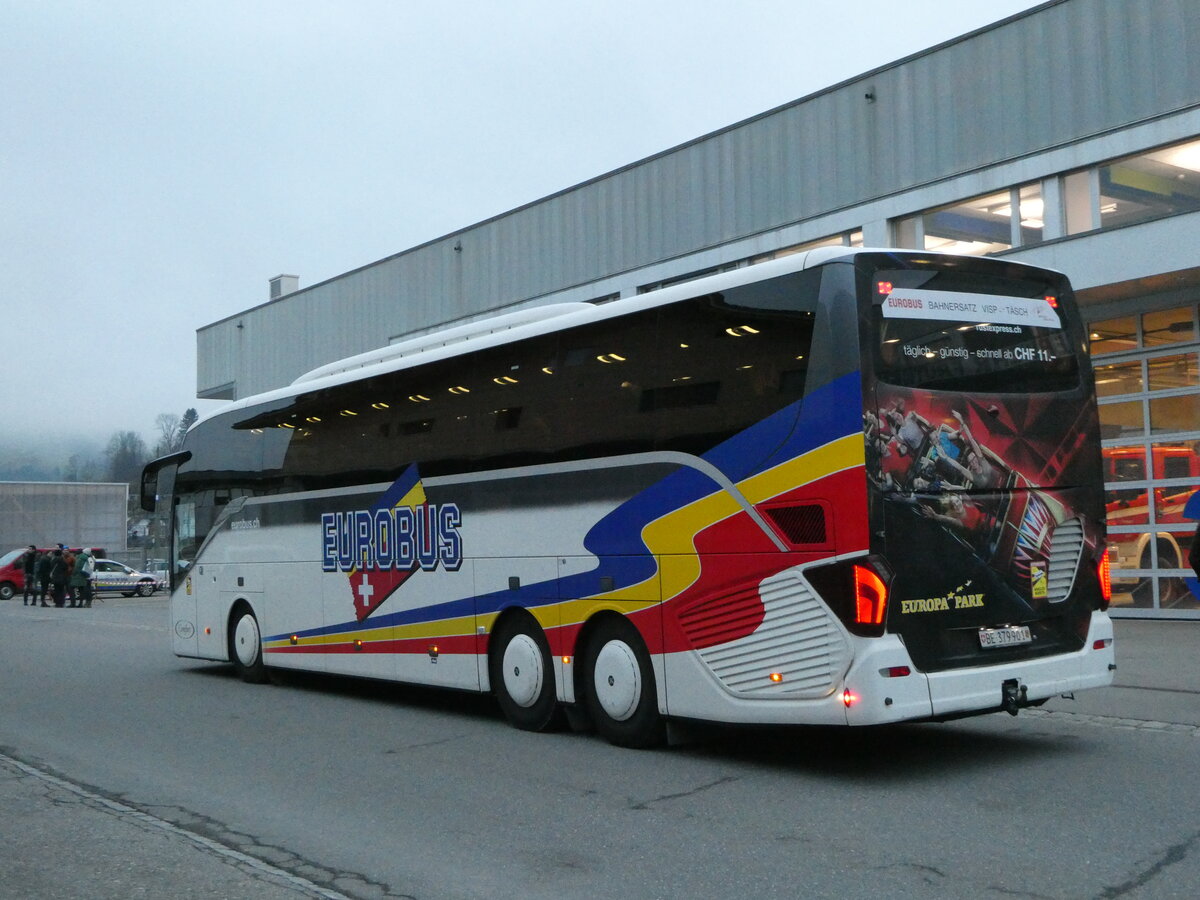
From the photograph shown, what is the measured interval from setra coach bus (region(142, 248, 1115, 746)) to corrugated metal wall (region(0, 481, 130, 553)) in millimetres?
55600

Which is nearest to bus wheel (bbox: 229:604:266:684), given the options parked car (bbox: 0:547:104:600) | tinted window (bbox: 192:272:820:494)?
tinted window (bbox: 192:272:820:494)

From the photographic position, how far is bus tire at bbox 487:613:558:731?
411 inches

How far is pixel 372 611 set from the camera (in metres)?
12.8

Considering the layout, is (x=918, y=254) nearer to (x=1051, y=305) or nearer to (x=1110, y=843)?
(x=1051, y=305)

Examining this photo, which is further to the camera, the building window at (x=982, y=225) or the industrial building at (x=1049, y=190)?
the building window at (x=982, y=225)

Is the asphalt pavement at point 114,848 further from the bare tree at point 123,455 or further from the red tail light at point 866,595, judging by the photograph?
the bare tree at point 123,455

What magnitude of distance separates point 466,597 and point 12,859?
5150 millimetres

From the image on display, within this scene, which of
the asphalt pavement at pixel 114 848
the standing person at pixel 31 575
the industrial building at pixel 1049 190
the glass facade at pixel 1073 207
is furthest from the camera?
the standing person at pixel 31 575

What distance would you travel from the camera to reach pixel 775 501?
27.0ft

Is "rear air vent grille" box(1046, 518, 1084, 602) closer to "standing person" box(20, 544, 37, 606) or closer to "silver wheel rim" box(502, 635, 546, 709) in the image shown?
"silver wheel rim" box(502, 635, 546, 709)

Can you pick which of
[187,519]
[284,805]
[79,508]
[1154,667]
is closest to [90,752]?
[284,805]

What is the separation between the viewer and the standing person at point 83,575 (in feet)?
126

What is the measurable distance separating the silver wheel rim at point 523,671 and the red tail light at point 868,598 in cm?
350

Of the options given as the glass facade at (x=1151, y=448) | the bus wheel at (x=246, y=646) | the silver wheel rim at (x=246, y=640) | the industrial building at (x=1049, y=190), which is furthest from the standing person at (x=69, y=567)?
the glass facade at (x=1151, y=448)
